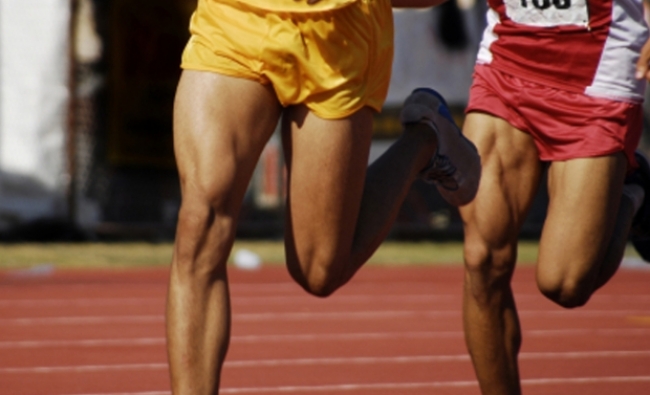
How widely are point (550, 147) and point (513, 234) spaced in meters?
0.32

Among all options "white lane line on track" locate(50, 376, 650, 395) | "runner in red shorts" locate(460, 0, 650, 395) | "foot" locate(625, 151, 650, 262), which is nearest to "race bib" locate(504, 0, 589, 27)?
"runner in red shorts" locate(460, 0, 650, 395)

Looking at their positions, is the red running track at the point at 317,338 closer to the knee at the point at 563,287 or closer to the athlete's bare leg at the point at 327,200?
the knee at the point at 563,287

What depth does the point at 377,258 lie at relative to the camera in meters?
11.6

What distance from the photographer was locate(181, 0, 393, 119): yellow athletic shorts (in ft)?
11.2

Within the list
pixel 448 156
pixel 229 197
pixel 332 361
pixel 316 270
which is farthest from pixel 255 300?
pixel 229 197

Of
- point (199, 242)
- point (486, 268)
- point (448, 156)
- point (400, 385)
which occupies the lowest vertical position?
point (400, 385)

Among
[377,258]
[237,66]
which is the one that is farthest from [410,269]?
[237,66]

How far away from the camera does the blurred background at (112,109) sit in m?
12.3

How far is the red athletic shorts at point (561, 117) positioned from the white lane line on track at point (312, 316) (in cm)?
346

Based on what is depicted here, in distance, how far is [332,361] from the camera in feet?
19.8

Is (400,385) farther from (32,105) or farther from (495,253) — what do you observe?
(32,105)

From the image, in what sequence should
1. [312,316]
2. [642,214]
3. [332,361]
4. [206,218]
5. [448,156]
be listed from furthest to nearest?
1. [312,316]
2. [332,361]
3. [642,214]
4. [448,156]
5. [206,218]

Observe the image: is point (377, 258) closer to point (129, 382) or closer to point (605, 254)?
point (129, 382)

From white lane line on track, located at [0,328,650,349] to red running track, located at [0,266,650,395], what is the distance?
0.03 ft
